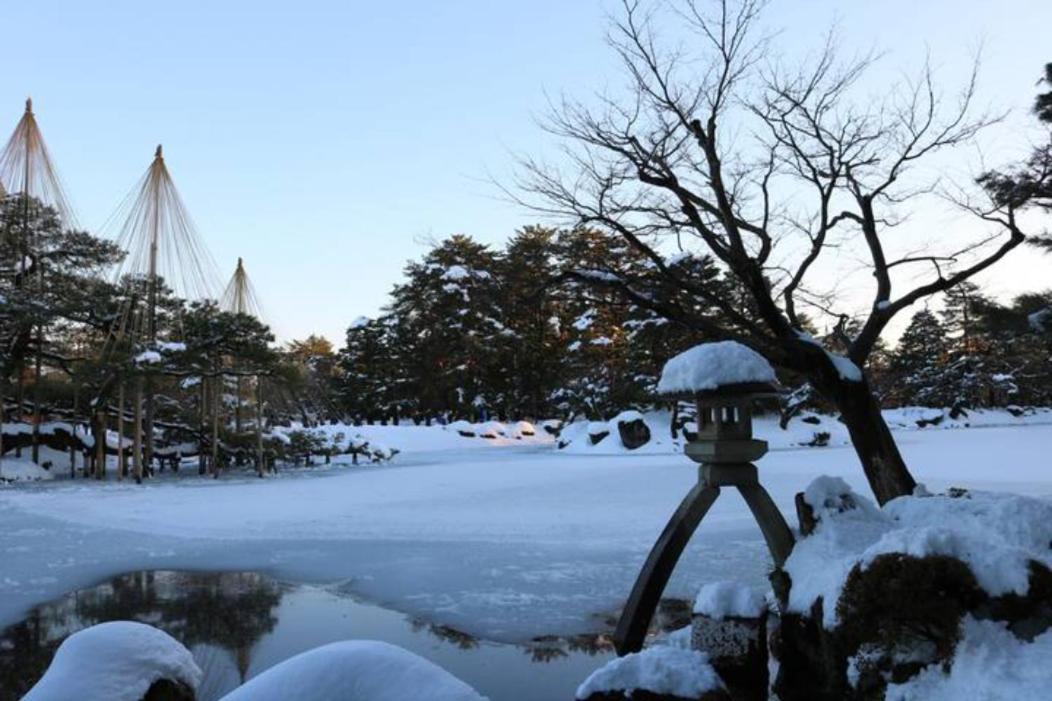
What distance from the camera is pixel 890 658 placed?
329cm

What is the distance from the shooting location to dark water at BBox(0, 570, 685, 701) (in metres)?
4.71

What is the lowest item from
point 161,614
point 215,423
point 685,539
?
point 161,614

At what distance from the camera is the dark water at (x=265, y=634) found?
4.71 m

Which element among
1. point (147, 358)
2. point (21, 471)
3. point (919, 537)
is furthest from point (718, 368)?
point (21, 471)

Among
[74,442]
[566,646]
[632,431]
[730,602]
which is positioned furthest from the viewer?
[632,431]

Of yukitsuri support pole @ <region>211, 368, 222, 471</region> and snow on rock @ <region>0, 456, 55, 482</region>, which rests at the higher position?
yukitsuri support pole @ <region>211, 368, 222, 471</region>

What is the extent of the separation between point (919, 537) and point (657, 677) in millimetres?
1428

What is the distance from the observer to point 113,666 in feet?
8.91

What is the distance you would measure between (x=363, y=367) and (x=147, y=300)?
85.7ft

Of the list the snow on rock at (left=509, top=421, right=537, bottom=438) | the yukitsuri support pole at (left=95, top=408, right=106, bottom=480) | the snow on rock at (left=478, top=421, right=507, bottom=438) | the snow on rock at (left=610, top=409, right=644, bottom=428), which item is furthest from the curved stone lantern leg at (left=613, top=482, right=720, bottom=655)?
the snow on rock at (left=509, top=421, right=537, bottom=438)

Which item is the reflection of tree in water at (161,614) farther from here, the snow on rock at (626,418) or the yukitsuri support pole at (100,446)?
the snow on rock at (626,418)

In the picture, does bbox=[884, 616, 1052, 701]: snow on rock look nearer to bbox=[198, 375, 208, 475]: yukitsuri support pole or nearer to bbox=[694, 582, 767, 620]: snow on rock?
bbox=[694, 582, 767, 620]: snow on rock

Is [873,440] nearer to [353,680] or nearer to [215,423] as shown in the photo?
[353,680]

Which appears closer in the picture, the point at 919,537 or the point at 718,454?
the point at 919,537
